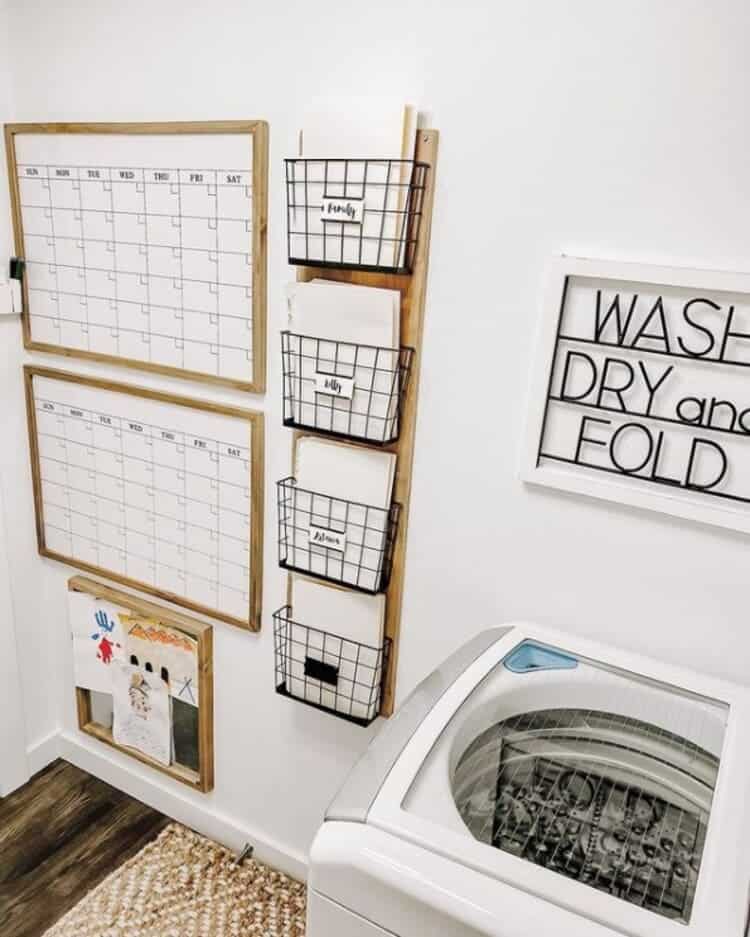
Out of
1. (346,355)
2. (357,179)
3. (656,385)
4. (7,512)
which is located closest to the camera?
(656,385)

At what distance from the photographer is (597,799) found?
1.06 meters

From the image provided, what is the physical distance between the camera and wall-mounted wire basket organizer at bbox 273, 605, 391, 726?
1.58m

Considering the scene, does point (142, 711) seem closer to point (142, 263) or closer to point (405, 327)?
point (142, 263)

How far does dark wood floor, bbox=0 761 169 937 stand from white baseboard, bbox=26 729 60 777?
0.02 m

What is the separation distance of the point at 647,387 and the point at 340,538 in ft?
2.16

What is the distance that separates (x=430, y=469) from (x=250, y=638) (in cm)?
70

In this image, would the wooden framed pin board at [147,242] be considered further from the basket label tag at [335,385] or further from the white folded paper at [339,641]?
the white folded paper at [339,641]

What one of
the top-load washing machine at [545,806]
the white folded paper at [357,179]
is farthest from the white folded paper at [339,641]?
the white folded paper at [357,179]

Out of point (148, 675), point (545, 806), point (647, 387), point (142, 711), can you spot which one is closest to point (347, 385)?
point (647, 387)

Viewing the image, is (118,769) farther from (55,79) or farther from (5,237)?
(55,79)

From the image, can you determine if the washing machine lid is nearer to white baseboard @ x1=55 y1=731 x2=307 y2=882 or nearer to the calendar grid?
the calendar grid

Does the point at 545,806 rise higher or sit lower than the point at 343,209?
lower

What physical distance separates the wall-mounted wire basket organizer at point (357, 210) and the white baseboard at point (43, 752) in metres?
1.77

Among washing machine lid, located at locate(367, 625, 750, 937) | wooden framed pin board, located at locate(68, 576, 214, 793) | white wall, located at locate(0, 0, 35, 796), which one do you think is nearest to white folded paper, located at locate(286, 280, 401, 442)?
washing machine lid, located at locate(367, 625, 750, 937)
